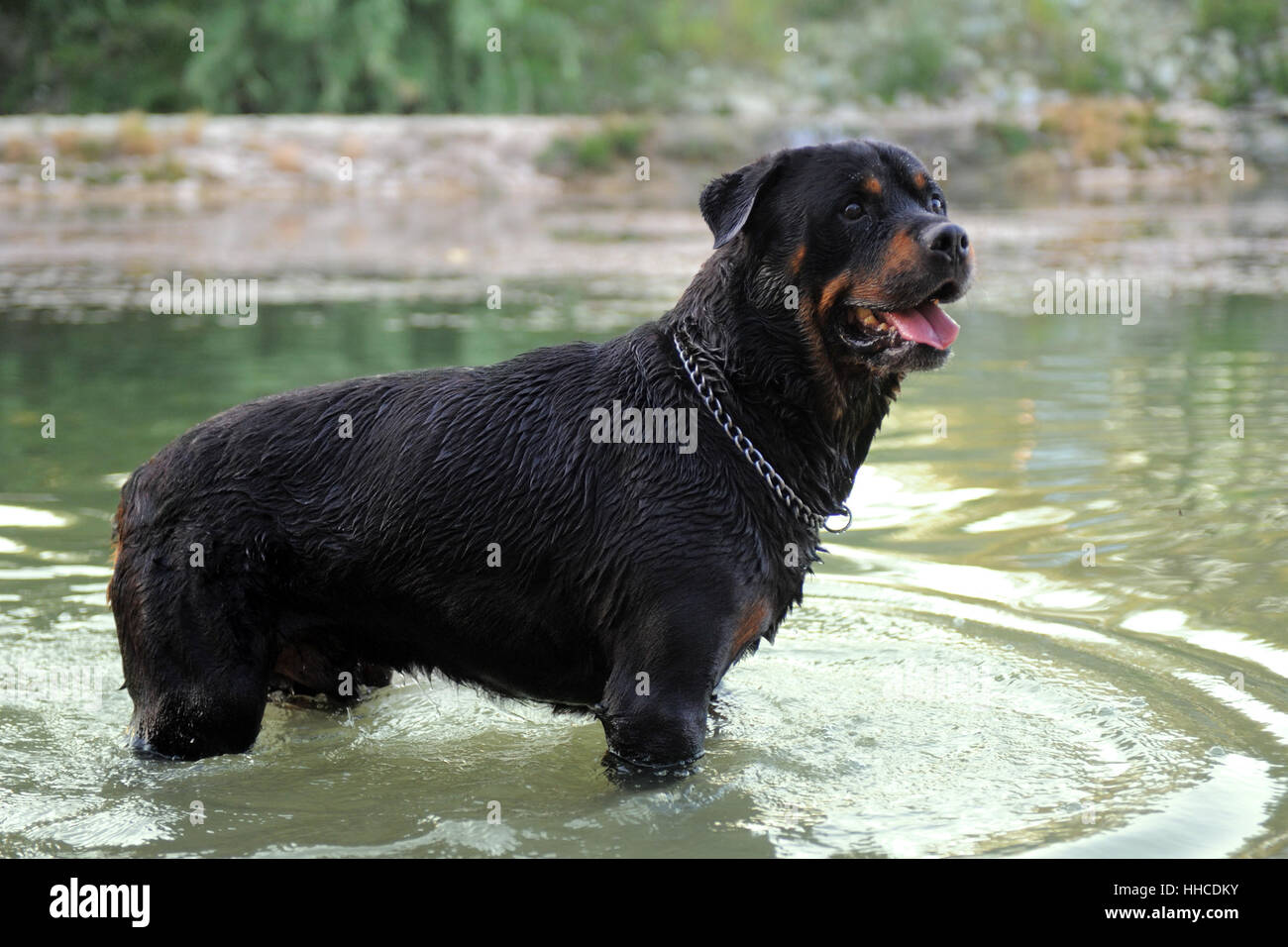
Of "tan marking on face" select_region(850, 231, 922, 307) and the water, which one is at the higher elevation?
"tan marking on face" select_region(850, 231, 922, 307)

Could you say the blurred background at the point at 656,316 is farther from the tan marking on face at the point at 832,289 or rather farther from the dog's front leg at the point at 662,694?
the tan marking on face at the point at 832,289

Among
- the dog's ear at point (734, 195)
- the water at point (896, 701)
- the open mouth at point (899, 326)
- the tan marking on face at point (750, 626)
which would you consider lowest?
the water at point (896, 701)

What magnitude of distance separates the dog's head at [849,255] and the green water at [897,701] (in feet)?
4.57

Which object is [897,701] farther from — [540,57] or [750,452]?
[540,57]

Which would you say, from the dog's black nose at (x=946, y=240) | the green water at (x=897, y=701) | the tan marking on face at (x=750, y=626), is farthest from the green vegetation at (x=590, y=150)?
the tan marking on face at (x=750, y=626)

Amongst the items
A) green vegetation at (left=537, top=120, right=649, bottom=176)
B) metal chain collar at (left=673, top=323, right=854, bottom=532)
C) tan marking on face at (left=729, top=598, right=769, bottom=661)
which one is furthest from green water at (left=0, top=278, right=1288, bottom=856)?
green vegetation at (left=537, top=120, right=649, bottom=176)

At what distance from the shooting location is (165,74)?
107ft

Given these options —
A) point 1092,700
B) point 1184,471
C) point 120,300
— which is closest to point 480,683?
point 1092,700

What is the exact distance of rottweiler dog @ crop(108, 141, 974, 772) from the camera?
4527mm

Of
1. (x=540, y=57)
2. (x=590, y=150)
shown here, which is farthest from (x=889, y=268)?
(x=540, y=57)

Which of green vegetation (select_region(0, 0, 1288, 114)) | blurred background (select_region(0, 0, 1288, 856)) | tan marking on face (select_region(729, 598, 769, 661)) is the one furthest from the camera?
green vegetation (select_region(0, 0, 1288, 114))

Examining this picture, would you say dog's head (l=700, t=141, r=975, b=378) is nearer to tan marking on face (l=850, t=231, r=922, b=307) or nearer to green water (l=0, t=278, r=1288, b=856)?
tan marking on face (l=850, t=231, r=922, b=307)

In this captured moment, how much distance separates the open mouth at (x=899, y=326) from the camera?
4559 mm

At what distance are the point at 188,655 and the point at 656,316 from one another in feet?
29.6
